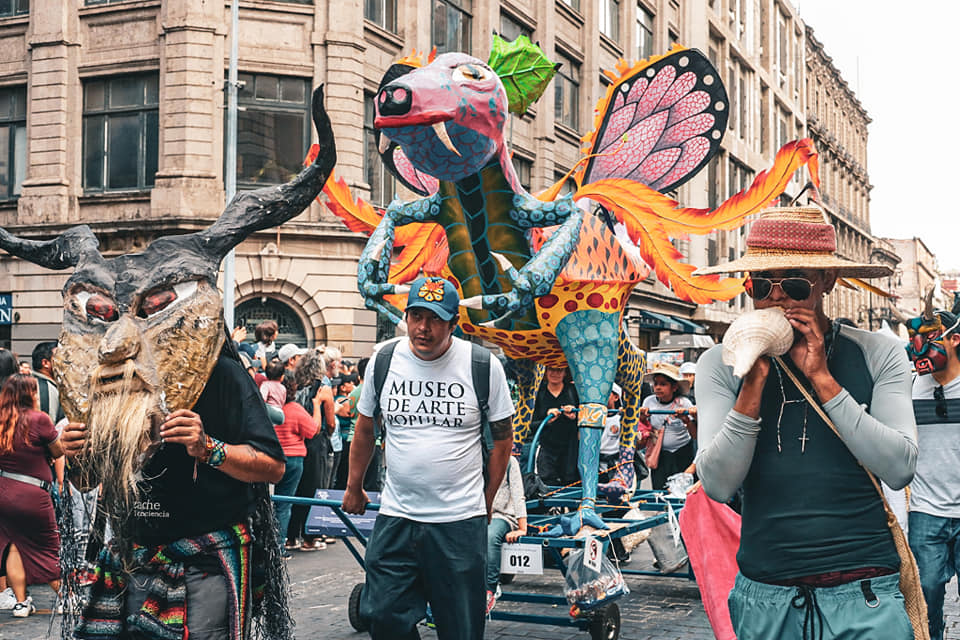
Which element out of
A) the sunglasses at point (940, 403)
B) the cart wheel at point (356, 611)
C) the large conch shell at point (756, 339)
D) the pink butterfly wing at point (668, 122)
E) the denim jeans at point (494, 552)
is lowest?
the cart wheel at point (356, 611)

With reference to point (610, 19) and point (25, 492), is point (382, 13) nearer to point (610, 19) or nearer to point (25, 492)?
point (610, 19)

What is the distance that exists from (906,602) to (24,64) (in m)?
22.0

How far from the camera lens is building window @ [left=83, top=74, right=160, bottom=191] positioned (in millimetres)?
20375

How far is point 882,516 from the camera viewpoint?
2.88 meters

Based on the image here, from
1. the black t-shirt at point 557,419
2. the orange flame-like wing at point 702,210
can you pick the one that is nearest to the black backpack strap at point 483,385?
the orange flame-like wing at point 702,210

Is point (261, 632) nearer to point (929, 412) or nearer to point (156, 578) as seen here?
point (156, 578)

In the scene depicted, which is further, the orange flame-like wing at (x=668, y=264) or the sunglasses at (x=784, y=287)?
the orange flame-like wing at (x=668, y=264)

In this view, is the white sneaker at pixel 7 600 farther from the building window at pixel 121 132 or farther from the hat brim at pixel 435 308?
the building window at pixel 121 132

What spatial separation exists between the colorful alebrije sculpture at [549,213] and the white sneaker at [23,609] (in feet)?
11.0

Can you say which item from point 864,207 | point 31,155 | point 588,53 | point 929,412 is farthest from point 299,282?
point 864,207

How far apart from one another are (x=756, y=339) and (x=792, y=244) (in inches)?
16.4

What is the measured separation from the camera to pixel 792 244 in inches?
118

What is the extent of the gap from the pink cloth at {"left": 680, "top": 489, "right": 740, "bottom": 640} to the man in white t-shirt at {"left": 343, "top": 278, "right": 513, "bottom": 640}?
2.84 ft

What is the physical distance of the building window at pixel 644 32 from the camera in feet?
108
